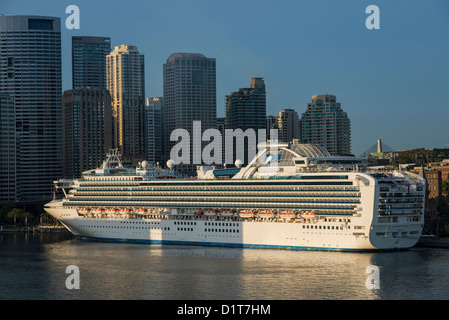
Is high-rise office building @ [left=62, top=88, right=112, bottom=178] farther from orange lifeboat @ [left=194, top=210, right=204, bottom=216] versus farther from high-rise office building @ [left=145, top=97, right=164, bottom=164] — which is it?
orange lifeboat @ [left=194, top=210, right=204, bottom=216]

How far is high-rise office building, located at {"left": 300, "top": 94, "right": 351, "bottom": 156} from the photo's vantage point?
157 metres

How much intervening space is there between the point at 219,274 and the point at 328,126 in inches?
4348

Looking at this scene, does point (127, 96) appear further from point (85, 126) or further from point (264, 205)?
A: point (264, 205)

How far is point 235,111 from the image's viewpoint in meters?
163

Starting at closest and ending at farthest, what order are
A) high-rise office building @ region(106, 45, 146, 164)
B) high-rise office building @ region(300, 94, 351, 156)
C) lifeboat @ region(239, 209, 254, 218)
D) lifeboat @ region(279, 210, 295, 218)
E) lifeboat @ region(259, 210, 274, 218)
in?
lifeboat @ region(279, 210, 295, 218) < lifeboat @ region(259, 210, 274, 218) < lifeboat @ region(239, 209, 254, 218) < high-rise office building @ region(300, 94, 351, 156) < high-rise office building @ region(106, 45, 146, 164)

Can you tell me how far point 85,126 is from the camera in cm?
16525

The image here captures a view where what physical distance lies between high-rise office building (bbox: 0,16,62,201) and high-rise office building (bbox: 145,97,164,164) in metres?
27.6

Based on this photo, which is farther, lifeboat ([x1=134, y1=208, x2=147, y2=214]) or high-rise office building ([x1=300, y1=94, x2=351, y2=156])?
high-rise office building ([x1=300, y1=94, x2=351, y2=156])

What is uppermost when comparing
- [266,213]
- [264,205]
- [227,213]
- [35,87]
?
[35,87]

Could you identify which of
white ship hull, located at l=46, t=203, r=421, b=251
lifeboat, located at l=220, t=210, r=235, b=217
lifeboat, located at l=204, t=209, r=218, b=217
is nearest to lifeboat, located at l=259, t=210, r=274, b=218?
white ship hull, located at l=46, t=203, r=421, b=251

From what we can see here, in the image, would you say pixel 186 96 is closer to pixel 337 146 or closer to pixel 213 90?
pixel 213 90

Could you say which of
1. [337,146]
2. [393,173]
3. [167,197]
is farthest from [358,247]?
[337,146]

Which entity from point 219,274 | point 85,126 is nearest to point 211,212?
point 219,274

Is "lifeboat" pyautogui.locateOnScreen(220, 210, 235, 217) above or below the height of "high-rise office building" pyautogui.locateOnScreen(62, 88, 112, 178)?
below
